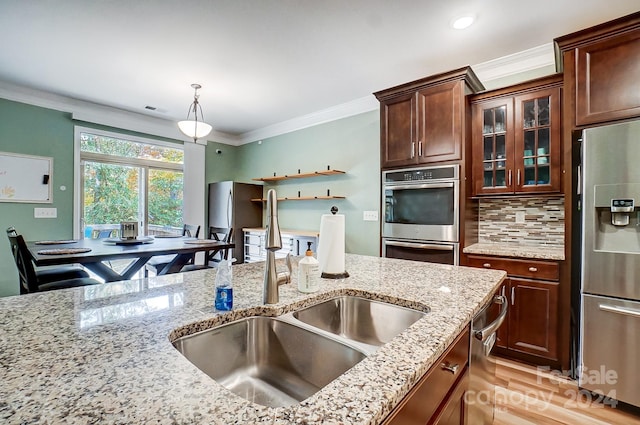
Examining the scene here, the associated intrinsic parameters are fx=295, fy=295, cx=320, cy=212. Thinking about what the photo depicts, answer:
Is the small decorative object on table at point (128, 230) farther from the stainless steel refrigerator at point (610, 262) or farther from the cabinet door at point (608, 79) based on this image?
the cabinet door at point (608, 79)

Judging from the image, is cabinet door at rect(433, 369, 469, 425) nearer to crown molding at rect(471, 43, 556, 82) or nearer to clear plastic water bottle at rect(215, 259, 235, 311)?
clear plastic water bottle at rect(215, 259, 235, 311)

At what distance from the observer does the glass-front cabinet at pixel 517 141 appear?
2.41m

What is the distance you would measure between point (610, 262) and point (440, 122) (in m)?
1.60

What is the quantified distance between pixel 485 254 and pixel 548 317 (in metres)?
0.60

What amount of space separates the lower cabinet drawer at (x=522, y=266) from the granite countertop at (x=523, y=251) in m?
0.05

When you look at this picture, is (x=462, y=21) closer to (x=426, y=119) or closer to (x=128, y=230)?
(x=426, y=119)

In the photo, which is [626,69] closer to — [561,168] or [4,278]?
[561,168]

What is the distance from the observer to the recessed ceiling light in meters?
2.17

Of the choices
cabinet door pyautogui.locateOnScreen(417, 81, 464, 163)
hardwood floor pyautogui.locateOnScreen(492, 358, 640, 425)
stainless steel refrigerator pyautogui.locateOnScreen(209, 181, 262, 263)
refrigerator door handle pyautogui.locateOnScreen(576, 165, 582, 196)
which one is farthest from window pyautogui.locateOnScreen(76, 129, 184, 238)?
refrigerator door handle pyautogui.locateOnScreen(576, 165, 582, 196)

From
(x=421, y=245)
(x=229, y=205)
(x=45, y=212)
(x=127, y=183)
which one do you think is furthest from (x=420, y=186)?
(x=45, y=212)

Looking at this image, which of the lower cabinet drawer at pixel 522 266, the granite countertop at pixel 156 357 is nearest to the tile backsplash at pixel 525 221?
the lower cabinet drawer at pixel 522 266

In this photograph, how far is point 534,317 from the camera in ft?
7.38

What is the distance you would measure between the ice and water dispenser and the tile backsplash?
72 centimetres

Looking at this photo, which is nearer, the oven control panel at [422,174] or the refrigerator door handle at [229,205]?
the oven control panel at [422,174]
